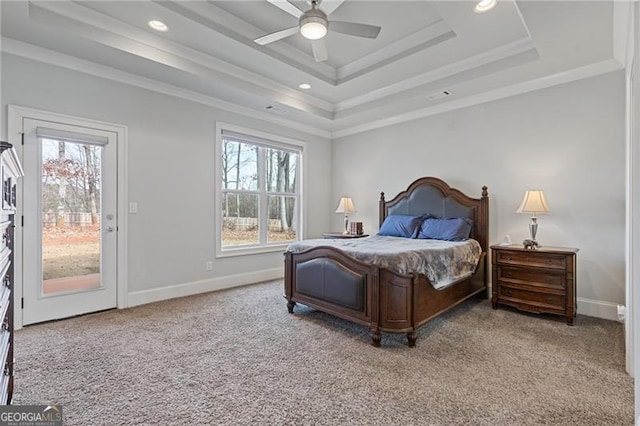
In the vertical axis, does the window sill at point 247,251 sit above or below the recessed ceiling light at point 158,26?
below

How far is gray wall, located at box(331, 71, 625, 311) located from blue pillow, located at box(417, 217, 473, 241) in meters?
0.43

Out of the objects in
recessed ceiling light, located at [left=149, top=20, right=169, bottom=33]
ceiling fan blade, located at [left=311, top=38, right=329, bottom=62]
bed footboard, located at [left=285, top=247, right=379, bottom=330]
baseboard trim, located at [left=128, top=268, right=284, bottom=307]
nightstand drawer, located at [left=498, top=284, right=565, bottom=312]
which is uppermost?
recessed ceiling light, located at [left=149, top=20, right=169, bottom=33]

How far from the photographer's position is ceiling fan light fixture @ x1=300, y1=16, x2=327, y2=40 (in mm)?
2332

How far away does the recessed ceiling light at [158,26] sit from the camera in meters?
2.92

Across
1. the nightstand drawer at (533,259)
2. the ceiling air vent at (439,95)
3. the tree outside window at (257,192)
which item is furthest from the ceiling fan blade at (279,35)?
the nightstand drawer at (533,259)

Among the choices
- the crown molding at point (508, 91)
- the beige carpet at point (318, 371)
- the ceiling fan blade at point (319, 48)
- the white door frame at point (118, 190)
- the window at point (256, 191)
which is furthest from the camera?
the window at point (256, 191)

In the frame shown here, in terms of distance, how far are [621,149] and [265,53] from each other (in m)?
3.86

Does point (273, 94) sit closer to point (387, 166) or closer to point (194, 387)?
point (387, 166)

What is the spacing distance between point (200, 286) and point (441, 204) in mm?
3468

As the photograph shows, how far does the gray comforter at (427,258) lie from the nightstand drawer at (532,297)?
0.39 meters

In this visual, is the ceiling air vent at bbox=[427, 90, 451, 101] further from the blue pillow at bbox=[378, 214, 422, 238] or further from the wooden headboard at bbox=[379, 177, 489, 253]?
the blue pillow at bbox=[378, 214, 422, 238]

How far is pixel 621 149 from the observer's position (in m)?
3.15

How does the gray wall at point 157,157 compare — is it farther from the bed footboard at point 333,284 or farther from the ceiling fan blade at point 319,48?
the ceiling fan blade at point 319,48

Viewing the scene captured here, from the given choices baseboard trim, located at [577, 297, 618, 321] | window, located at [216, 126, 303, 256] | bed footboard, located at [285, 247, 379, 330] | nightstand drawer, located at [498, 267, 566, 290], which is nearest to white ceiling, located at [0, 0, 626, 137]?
window, located at [216, 126, 303, 256]
